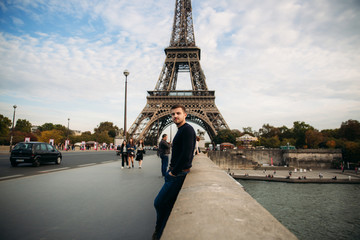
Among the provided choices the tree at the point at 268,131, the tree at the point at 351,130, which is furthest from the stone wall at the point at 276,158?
the tree at the point at 268,131

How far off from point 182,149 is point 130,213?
5.39 feet

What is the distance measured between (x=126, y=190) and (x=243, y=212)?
461 cm

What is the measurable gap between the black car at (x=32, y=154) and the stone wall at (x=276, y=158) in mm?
30762

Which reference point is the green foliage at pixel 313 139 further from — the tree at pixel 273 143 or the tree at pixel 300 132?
the tree at pixel 273 143

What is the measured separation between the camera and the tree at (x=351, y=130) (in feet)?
164

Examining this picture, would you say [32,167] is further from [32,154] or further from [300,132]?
[300,132]

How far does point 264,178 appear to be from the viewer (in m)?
34.1

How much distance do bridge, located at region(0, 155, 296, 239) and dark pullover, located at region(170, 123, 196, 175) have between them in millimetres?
206

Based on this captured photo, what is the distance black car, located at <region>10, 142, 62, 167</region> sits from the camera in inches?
432

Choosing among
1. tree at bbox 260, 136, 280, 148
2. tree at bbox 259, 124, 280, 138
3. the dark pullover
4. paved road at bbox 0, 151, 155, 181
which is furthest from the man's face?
tree at bbox 259, 124, 280, 138

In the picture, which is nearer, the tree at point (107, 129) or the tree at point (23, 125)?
the tree at point (23, 125)

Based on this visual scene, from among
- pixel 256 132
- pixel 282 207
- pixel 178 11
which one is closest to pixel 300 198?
pixel 282 207

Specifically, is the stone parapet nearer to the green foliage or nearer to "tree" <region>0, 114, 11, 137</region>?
"tree" <region>0, 114, 11, 137</region>

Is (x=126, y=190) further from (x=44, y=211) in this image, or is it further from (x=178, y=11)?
(x=178, y=11)
